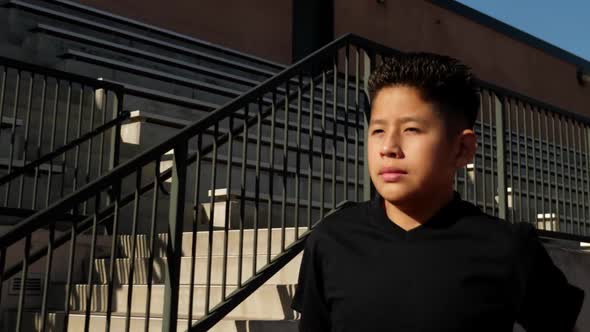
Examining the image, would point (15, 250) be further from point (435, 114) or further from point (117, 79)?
point (435, 114)

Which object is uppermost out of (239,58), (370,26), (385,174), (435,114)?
(370,26)

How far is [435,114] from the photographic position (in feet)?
4.74

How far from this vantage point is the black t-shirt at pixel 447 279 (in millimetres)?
1379

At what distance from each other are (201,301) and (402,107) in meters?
3.27

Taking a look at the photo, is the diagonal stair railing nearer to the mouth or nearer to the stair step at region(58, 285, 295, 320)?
the stair step at region(58, 285, 295, 320)

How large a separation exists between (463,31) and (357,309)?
17.8 m

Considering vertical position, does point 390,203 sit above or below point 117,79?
below

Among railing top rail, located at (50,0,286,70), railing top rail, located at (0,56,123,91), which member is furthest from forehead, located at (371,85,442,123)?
railing top rail, located at (50,0,286,70)

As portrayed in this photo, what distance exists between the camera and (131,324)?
4438 mm

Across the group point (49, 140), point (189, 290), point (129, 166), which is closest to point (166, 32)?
point (49, 140)

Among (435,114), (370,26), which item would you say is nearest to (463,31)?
(370,26)

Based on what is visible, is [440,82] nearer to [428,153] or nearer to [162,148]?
[428,153]

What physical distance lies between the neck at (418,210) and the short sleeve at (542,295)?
0.16m

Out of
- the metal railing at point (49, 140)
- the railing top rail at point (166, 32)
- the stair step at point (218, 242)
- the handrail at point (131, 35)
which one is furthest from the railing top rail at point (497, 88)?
the railing top rail at point (166, 32)
